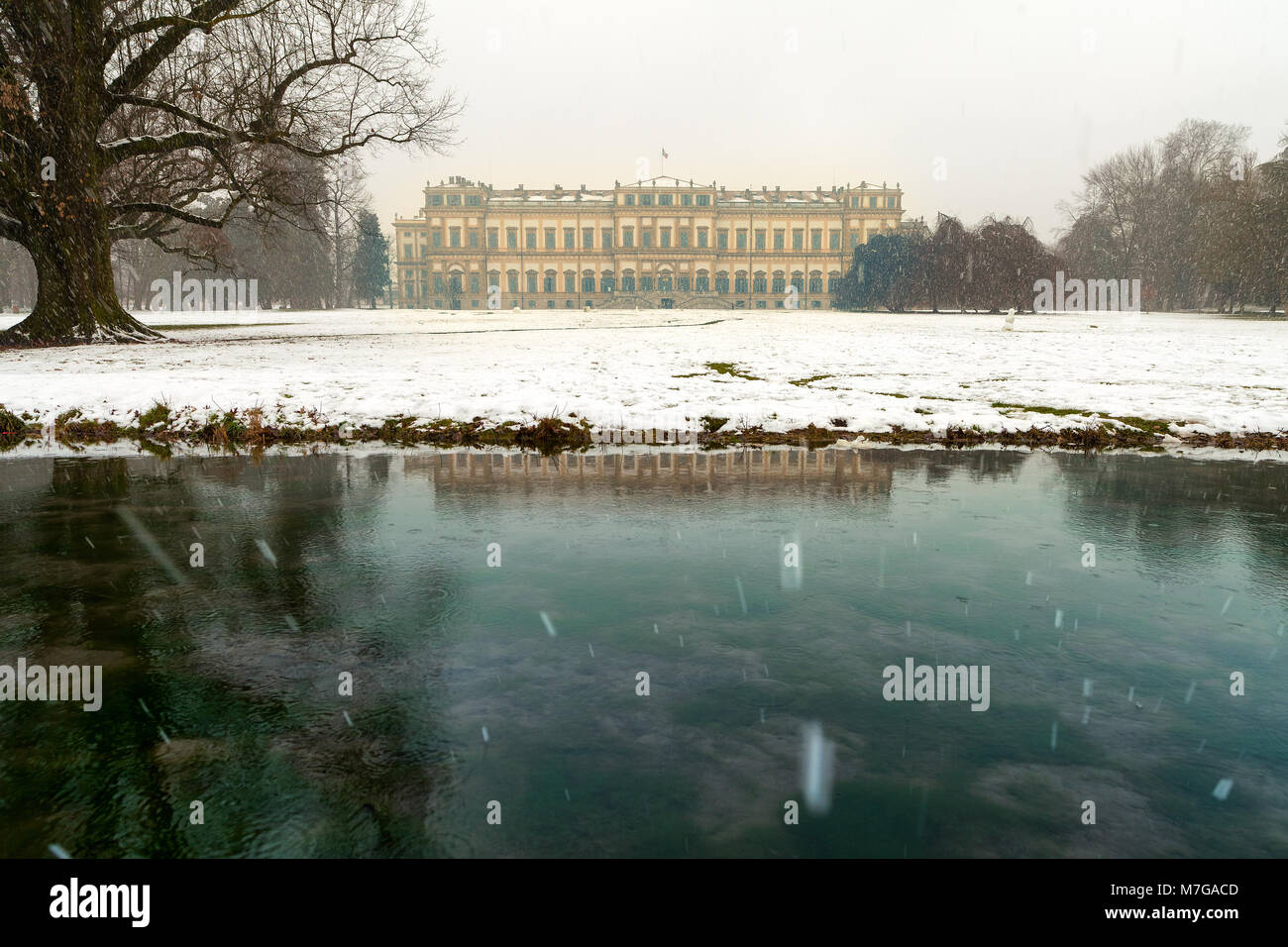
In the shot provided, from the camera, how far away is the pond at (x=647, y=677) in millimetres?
2674

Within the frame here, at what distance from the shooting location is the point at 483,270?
124750mm

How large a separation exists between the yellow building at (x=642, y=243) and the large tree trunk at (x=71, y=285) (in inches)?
3985

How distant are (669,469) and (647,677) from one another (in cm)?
517

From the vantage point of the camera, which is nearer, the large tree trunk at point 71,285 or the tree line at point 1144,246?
the large tree trunk at point 71,285

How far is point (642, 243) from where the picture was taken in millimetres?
123750

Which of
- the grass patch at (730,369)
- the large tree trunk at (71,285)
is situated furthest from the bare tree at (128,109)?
the grass patch at (730,369)

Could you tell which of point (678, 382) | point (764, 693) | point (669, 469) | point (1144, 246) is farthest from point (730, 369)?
point (1144, 246)

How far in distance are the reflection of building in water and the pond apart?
38.0 inches

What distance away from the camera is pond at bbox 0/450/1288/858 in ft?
8.77

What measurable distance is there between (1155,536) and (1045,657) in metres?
2.93
